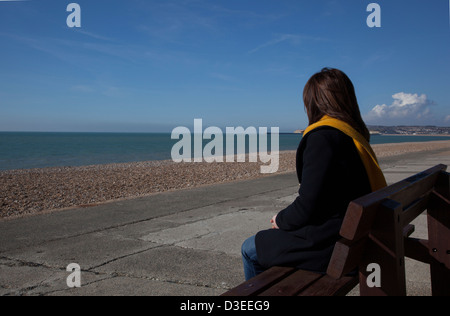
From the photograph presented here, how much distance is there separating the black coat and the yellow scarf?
0.03 metres

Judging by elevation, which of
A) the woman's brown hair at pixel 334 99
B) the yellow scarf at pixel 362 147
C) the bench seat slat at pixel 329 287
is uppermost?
the woman's brown hair at pixel 334 99

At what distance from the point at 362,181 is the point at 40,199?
9448mm

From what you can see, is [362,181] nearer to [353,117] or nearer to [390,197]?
[390,197]

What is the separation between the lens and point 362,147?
2.00 m

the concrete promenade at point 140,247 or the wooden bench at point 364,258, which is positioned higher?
the wooden bench at point 364,258

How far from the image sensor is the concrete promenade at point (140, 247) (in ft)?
10.6

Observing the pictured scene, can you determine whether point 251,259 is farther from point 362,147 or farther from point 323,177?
point 362,147

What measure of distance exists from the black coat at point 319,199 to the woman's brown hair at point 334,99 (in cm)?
21

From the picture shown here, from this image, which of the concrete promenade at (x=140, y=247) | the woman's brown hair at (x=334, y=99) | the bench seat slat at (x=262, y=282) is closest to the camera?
the bench seat slat at (x=262, y=282)

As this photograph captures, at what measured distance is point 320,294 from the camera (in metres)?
1.86

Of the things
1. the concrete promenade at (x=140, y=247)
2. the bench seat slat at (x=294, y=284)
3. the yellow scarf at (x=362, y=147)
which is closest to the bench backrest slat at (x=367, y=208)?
the yellow scarf at (x=362, y=147)

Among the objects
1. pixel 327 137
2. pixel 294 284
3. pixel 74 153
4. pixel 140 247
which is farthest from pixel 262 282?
pixel 74 153

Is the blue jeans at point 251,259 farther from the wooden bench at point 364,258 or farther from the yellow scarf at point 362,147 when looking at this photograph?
the yellow scarf at point 362,147

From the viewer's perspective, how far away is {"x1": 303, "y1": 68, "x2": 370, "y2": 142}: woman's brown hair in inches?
83.6
